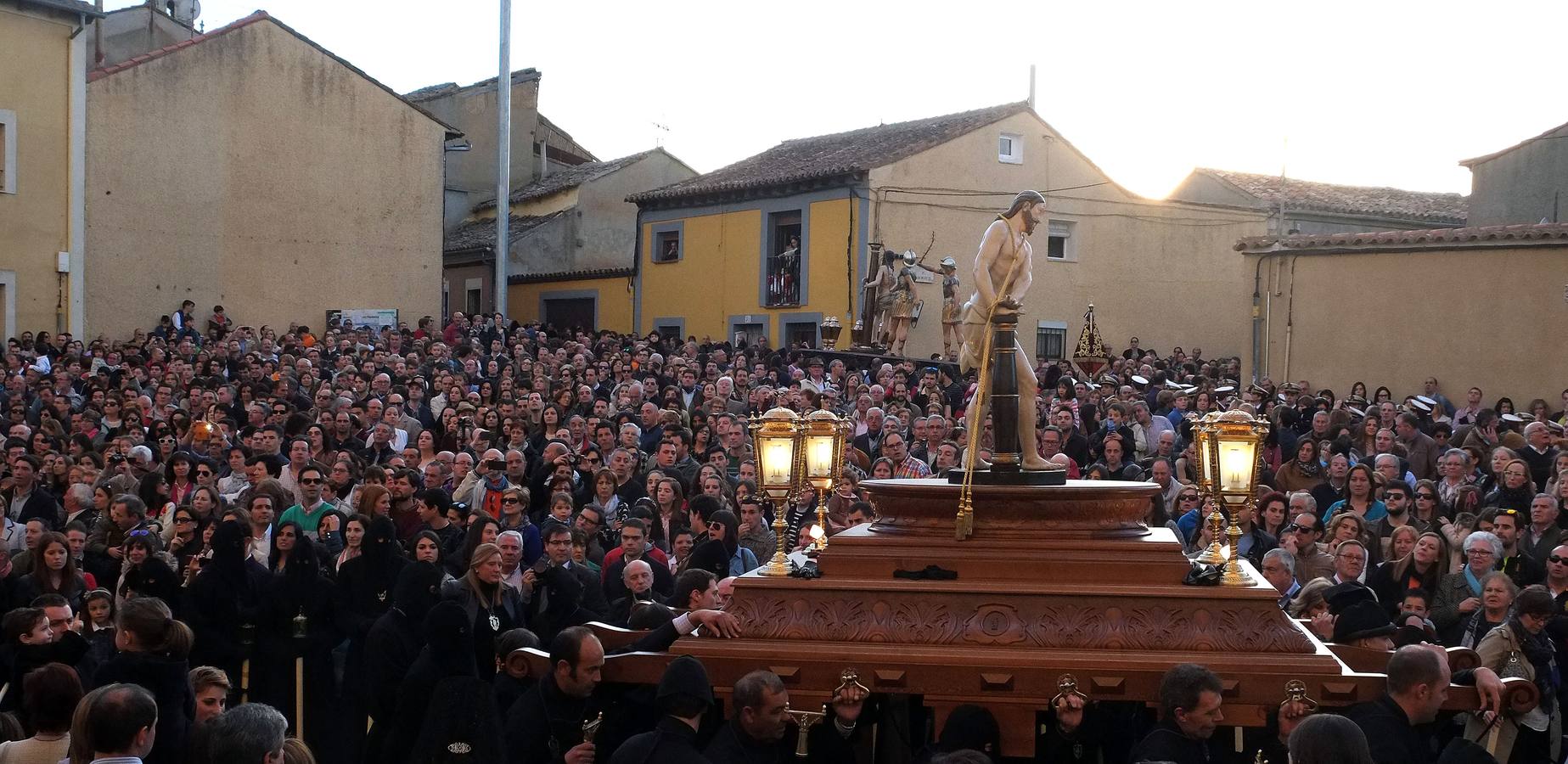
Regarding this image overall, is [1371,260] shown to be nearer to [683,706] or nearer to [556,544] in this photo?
[556,544]

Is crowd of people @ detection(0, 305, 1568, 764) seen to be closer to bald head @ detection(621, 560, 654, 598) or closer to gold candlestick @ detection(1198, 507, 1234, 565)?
bald head @ detection(621, 560, 654, 598)

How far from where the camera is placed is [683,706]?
568cm

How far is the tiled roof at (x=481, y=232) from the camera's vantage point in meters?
34.5

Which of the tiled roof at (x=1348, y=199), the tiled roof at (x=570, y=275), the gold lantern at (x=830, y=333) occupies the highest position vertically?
the tiled roof at (x=1348, y=199)

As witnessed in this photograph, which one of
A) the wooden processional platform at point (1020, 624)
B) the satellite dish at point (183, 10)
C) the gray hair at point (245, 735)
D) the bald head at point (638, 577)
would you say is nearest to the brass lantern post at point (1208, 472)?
the wooden processional platform at point (1020, 624)

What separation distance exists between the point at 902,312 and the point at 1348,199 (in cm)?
1300

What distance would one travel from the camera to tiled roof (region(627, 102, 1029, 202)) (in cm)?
2959

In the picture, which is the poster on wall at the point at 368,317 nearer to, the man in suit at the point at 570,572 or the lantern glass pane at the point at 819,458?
the man in suit at the point at 570,572

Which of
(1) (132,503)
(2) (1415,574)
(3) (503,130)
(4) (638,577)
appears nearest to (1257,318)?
(3) (503,130)

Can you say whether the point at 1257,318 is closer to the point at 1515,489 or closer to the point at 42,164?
the point at 1515,489

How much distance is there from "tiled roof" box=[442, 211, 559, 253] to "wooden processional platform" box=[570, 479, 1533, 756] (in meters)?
28.5

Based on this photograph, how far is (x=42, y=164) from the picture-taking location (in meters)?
24.4

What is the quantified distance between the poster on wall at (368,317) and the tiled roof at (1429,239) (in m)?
15.3

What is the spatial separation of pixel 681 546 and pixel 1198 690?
4.63m
